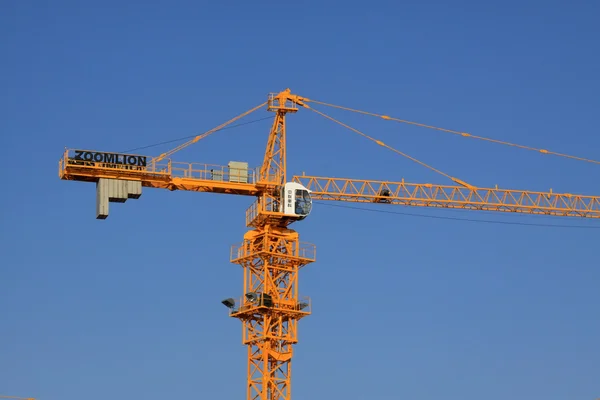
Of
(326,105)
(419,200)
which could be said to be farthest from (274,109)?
(419,200)

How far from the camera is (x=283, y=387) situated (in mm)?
158875

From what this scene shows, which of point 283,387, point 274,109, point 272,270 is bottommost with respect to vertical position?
point 283,387

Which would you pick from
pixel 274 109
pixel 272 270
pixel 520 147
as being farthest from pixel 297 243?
pixel 520 147

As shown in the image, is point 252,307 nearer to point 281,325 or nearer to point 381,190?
point 281,325

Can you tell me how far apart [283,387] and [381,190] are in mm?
23258

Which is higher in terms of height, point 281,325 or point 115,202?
point 115,202

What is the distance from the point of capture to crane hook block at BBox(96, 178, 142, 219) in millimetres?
153750

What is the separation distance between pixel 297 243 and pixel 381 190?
11129 mm

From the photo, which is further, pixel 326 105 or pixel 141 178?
pixel 326 105

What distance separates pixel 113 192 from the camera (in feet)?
507

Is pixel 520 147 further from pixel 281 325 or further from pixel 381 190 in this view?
pixel 281 325

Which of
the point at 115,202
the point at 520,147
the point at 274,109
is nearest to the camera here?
the point at 115,202

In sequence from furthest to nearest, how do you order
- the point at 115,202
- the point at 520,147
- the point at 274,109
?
the point at 520,147 < the point at 274,109 < the point at 115,202

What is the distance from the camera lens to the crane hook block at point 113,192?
6053 inches
